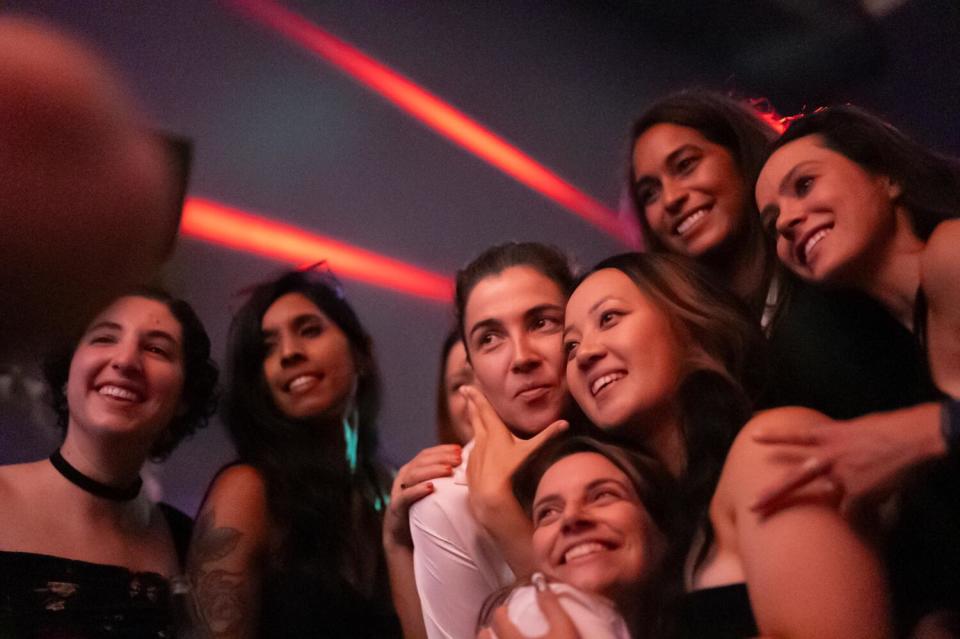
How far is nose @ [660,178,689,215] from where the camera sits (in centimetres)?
166

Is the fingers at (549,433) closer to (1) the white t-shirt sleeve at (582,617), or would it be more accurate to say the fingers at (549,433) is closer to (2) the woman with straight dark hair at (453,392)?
(1) the white t-shirt sleeve at (582,617)

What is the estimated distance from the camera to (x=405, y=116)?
2.02m

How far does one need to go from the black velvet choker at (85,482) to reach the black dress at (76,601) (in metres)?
0.13

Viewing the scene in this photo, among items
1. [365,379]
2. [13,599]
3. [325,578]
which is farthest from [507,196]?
[13,599]

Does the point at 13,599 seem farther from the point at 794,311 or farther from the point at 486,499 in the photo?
the point at 794,311

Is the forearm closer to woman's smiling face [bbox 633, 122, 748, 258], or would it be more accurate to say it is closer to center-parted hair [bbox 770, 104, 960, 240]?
woman's smiling face [bbox 633, 122, 748, 258]

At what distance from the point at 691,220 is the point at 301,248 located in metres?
0.78

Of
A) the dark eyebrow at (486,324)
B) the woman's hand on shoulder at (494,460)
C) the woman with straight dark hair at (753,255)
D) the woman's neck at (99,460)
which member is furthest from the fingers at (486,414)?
the woman's neck at (99,460)

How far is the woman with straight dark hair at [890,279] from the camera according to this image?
114 cm

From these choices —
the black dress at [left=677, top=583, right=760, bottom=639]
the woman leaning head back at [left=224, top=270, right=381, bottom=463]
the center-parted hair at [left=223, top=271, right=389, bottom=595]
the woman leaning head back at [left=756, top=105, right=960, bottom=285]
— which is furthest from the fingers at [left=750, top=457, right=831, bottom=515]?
the woman leaning head back at [left=224, top=270, right=381, bottom=463]

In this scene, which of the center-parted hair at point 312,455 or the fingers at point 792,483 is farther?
the center-parted hair at point 312,455

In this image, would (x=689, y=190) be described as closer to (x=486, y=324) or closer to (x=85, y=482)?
(x=486, y=324)

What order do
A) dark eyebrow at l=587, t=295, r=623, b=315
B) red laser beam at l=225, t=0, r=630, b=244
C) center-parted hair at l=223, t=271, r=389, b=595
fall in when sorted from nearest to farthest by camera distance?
dark eyebrow at l=587, t=295, r=623, b=315 < center-parted hair at l=223, t=271, r=389, b=595 < red laser beam at l=225, t=0, r=630, b=244

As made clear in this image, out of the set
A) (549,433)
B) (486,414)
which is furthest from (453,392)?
(549,433)
